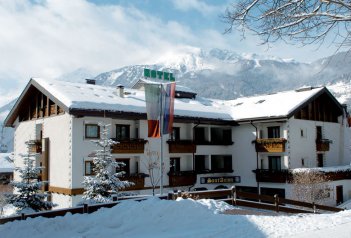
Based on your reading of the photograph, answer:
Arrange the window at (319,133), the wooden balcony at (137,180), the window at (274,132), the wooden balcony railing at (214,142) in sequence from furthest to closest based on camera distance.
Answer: the window at (319,133)
the wooden balcony railing at (214,142)
the window at (274,132)
the wooden balcony at (137,180)

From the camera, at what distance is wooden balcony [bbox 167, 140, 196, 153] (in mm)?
32406

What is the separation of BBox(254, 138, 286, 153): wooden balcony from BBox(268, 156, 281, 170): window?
3.87ft

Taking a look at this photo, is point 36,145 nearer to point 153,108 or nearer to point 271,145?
point 153,108

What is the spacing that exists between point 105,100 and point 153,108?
1015cm

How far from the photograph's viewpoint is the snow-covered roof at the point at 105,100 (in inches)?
1077

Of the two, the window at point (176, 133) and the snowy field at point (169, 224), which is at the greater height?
the window at point (176, 133)

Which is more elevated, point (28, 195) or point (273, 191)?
point (28, 195)

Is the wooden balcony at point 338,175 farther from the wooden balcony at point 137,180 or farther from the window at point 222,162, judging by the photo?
the wooden balcony at point 137,180

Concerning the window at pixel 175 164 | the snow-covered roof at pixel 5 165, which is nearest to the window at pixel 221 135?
the window at pixel 175 164

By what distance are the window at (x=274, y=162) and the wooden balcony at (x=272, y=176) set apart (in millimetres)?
1360

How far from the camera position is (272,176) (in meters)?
32.9

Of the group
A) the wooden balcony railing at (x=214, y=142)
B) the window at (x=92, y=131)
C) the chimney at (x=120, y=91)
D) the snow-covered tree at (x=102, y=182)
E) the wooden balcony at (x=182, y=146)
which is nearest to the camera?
the snow-covered tree at (x=102, y=182)

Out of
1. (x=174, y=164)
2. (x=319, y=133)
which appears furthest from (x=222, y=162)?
(x=319, y=133)

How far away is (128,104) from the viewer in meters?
30.0
